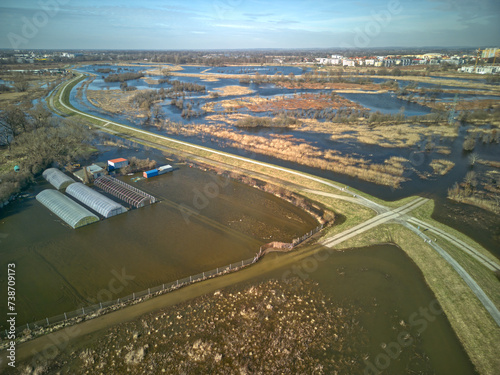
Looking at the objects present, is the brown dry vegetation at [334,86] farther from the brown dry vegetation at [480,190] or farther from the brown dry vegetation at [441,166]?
the brown dry vegetation at [480,190]

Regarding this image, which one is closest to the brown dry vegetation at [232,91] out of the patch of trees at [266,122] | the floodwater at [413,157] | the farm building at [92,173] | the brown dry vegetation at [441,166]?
the floodwater at [413,157]

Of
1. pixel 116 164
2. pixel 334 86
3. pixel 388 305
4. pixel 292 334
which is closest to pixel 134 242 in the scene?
pixel 292 334

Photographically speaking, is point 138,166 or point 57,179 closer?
point 57,179

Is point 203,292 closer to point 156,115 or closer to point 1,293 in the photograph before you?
point 1,293

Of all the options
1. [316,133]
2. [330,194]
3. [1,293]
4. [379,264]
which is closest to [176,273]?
[1,293]

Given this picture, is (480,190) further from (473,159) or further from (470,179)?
(473,159)

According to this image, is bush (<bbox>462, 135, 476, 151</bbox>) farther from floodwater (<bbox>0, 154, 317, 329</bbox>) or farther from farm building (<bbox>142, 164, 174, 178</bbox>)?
farm building (<bbox>142, 164, 174, 178</bbox>)
